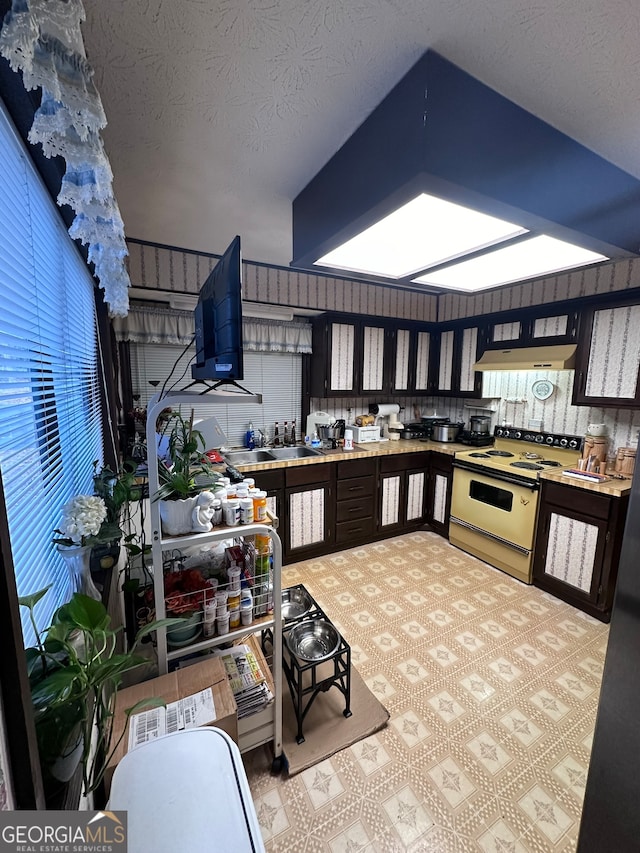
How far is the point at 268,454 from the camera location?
3.10 m

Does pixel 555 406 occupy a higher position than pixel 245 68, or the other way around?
pixel 245 68

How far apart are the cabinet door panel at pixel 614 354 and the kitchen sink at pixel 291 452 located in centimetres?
222

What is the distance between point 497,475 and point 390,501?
996 millimetres

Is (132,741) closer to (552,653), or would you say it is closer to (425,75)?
(425,75)

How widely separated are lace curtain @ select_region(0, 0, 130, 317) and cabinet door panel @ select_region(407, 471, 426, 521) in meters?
3.16

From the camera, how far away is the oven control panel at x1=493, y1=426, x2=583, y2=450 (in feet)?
9.28

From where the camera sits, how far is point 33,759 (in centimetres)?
49

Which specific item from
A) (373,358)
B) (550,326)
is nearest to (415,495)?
(373,358)

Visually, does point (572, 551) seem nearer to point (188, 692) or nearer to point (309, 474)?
point (309, 474)

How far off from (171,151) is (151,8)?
22.3 inches

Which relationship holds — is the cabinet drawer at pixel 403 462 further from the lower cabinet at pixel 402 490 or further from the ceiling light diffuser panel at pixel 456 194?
the ceiling light diffuser panel at pixel 456 194

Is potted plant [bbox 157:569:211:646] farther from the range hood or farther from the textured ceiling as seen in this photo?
the range hood

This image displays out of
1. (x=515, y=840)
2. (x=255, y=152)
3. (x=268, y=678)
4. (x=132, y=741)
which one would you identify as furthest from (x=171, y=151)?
(x=515, y=840)

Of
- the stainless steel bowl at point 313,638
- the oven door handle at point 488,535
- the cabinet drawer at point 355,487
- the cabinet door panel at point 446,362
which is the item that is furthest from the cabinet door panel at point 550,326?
the stainless steel bowl at point 313,638
